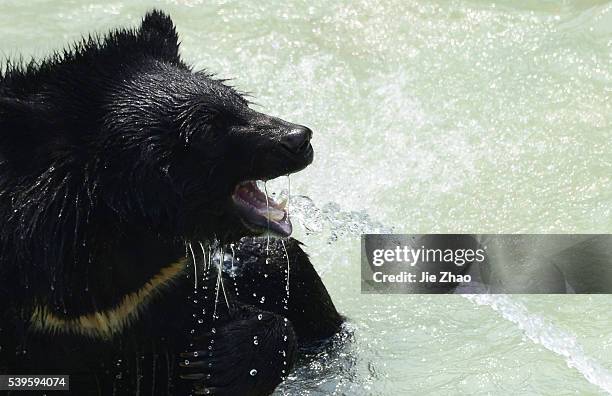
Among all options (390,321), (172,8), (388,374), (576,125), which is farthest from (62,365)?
(172,8)

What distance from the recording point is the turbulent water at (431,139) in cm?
466

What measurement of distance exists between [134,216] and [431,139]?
3.24 m

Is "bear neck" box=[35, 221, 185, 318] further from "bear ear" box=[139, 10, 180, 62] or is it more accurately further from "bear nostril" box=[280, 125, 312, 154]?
"bear ear" box=[139, 10, 180, 62]

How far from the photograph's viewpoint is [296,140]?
11.5 feet

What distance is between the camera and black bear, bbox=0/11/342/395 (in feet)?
11.0

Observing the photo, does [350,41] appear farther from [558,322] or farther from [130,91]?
[130,91]

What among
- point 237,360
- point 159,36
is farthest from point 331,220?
point 159,36

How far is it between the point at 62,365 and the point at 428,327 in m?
1.83

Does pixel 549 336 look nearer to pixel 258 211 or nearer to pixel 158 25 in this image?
pixel 258 211

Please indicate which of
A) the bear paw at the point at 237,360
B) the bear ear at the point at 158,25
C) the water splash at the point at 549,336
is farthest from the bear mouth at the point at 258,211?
the water splash at the point at 549,336

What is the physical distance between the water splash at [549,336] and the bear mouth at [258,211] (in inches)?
61.9

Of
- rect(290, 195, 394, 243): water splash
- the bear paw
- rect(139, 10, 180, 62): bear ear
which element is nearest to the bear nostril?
rect(139, 10, 180, 62): bear ear

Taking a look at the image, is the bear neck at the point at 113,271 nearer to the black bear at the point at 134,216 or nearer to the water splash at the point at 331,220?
the black bear at the point at 134,216

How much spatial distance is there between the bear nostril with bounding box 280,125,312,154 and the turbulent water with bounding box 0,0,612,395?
127 centimetres
